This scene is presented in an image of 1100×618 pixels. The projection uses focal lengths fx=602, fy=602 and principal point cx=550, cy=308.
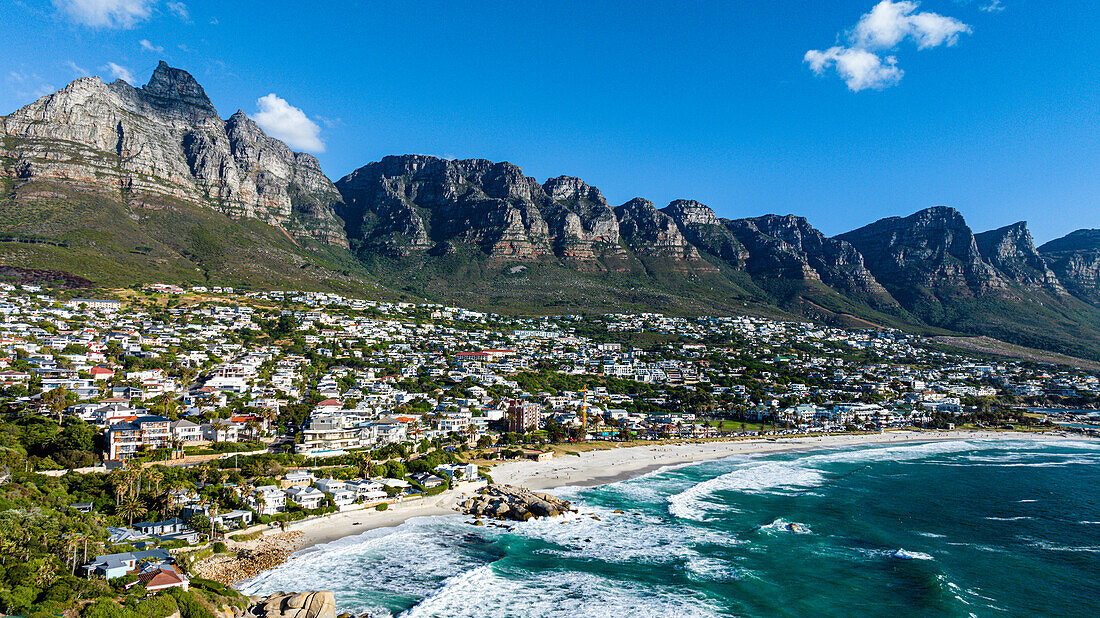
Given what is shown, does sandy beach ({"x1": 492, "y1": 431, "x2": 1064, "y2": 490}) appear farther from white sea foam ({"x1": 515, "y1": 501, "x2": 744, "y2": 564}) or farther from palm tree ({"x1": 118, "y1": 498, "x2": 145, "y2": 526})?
palm tree ({"x1": 118, "y1": 498, "x2": 145, "y2": 526})

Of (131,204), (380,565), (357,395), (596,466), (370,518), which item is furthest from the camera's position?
(131,204)

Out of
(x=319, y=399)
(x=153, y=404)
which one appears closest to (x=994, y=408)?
(x=319, y=399)

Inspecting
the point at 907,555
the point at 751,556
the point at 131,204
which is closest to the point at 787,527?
the point at 751,556

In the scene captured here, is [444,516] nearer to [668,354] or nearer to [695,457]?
[695,457]

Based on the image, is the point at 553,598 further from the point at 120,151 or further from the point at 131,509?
the point at 120,151

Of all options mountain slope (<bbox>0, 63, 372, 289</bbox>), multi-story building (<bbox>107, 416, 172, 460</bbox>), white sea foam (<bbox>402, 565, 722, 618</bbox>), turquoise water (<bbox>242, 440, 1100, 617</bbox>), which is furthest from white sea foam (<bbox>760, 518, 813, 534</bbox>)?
mountain slope (<bbox>0, 63, 372, 289</bbox>)
